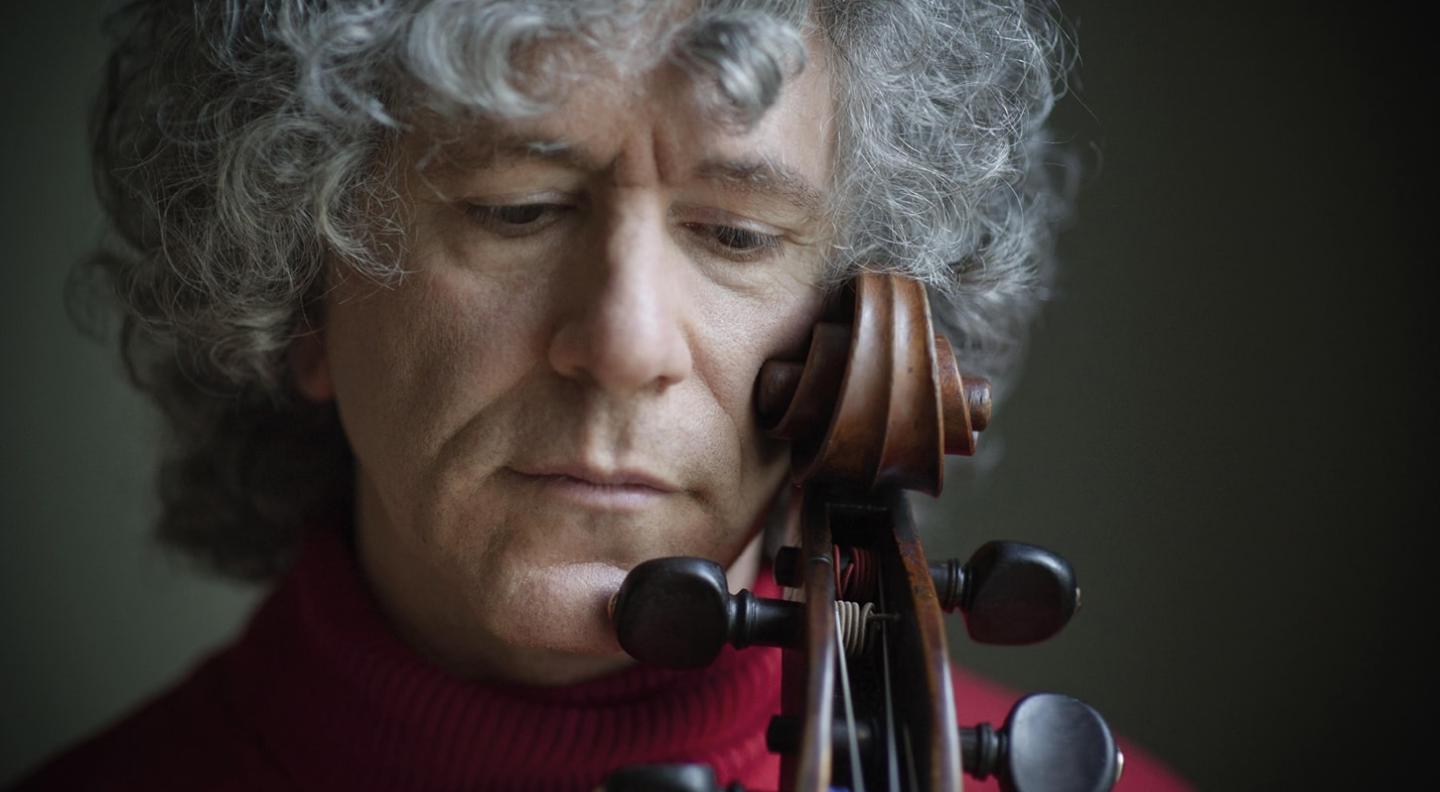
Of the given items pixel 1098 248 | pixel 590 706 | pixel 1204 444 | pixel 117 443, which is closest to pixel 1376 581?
pixel 1204 444

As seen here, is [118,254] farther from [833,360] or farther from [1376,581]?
[1376,581]

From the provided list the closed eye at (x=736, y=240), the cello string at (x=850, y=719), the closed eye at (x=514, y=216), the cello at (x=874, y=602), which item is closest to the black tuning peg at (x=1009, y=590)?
the cello at (x=874, y=602)

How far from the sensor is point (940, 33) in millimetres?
1241

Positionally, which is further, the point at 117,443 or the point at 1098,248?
the point at 117,443

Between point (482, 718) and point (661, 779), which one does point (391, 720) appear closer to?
point (482, 718)

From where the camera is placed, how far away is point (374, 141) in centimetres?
114

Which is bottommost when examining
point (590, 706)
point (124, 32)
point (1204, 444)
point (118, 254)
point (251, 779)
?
point (251, 779)

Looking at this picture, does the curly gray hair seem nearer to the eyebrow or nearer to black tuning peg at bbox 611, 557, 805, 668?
the eyebrow

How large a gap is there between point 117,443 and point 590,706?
1584 millimetres

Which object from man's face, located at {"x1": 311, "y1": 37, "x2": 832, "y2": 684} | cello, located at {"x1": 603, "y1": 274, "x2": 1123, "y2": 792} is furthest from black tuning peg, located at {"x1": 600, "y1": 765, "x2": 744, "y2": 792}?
man's face, located at {"x1": 311, "y1": 37, "x2": 832, "y2": 684}

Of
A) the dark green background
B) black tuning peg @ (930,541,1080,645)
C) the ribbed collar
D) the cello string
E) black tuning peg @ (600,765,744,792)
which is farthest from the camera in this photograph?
the dark green background

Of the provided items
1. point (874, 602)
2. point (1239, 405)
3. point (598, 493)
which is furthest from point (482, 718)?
point (1239, 405)

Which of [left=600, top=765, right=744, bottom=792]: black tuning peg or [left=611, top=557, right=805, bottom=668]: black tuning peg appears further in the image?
[left=611, top=557, right=805, bottom=668]: black tuning peg

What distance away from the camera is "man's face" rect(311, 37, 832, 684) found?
1.02 metres
